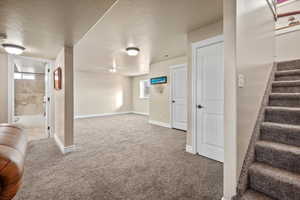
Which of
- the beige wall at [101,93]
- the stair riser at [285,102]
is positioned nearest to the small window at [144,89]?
the beige wall at [101,93]

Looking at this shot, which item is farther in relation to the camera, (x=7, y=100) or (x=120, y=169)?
(x=7, y=100)

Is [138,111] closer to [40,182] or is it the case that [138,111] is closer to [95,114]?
[95,114]

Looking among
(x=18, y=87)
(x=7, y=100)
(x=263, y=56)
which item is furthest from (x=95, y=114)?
(x=263, y=56)

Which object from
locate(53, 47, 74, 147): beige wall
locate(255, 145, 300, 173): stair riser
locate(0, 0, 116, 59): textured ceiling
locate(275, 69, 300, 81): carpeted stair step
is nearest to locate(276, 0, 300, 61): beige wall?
locate(275, 69, 300, 81): carpeted stair step

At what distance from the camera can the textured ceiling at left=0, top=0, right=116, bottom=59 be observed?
163 centimetres

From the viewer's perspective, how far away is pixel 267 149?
1466 millimetres

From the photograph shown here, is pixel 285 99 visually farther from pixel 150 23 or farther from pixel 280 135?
pixel 150 23

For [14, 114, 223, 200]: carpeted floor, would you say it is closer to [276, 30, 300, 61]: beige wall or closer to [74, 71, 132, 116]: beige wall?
[276, 30, 300, 61]: beige wall

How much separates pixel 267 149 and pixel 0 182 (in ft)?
6.75

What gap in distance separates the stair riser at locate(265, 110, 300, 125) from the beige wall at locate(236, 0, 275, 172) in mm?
233

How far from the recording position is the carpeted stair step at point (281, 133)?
146 cm

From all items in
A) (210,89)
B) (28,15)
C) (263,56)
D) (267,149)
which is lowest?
(267,149)

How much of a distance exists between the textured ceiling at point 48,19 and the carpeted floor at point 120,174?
7.23 feet

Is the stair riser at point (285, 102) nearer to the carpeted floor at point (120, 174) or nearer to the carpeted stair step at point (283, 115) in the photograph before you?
the carpeted stair step at point (283, 115)
